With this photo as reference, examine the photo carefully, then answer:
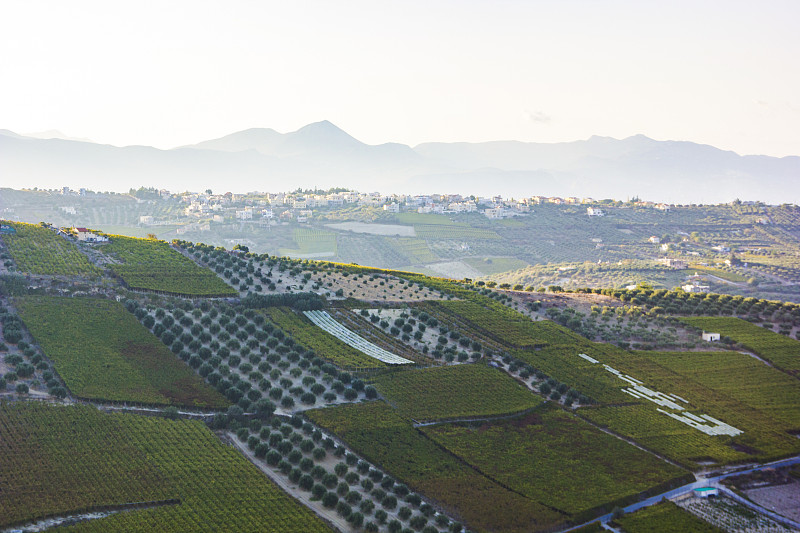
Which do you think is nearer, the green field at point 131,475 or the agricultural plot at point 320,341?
the green field at point 131,475

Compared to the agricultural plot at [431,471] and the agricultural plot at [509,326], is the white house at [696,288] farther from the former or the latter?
the agricultural plot at [431,471]

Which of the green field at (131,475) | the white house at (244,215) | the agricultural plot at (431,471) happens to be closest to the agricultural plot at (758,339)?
the agricultural plot at (431,471)

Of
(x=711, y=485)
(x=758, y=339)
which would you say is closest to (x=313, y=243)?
(x=758, y=339)

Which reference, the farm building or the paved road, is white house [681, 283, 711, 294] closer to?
the farm building

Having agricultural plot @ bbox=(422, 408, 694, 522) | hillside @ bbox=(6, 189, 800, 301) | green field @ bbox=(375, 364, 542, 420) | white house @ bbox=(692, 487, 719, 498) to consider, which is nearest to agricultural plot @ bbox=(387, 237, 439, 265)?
hillside @ bbox=(6, 189, 800, 301)

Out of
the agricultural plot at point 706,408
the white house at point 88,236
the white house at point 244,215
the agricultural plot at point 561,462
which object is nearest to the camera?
the agricultural plot at point 561,462

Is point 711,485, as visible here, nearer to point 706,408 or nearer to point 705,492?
point 705,492
